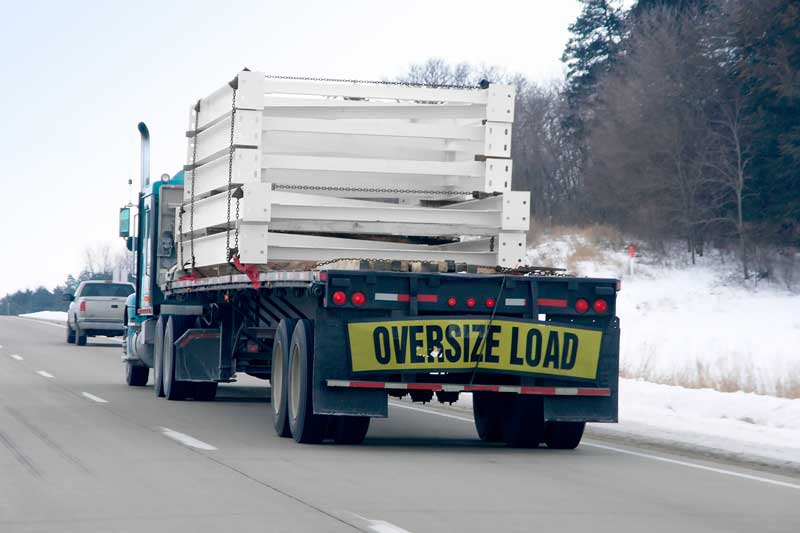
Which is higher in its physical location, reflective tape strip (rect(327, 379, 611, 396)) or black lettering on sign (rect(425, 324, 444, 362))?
black lettering on sign (rect(425, 324, 444, 362))

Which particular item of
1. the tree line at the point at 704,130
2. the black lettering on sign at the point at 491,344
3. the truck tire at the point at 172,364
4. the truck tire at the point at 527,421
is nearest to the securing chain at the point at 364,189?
the truck tire at the point at 527,421

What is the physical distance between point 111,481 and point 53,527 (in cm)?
194

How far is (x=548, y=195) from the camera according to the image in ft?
253

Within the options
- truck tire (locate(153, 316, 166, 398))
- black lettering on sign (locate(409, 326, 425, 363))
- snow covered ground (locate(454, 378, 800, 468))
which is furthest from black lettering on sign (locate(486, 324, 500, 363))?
truck tire (locate(153, 316, 166, 398))

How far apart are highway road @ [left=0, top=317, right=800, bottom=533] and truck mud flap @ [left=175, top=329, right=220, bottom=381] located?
87.5 inches

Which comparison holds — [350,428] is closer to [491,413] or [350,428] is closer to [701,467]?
[491,413]

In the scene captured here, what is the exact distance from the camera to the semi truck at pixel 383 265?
476 inches

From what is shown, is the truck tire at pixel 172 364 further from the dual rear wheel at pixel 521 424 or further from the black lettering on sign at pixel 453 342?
the black lettering on sign at pixel 453 342

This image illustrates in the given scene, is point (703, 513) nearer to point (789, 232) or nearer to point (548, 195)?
point (789, 232)

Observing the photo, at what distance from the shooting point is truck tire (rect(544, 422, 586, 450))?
12.9m

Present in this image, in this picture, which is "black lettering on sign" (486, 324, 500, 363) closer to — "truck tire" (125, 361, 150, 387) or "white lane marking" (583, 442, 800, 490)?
"white lane marking" (583, 442, 800, 490)

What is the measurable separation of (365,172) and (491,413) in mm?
2757

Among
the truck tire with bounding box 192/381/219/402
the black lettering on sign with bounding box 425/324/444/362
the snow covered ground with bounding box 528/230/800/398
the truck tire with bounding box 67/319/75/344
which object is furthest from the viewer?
the truck tire with bounding box 67/319/75/344

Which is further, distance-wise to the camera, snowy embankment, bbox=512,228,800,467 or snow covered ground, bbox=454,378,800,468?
snowy embankment, bbox=512,228,800,467
